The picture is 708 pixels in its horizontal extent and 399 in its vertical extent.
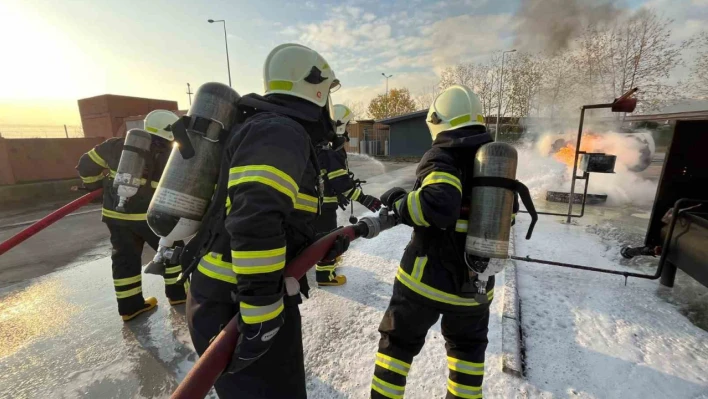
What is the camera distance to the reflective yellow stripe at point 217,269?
1.37 meters

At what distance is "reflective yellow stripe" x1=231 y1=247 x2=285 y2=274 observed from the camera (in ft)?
3.82

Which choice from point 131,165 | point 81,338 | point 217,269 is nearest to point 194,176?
point 217,269

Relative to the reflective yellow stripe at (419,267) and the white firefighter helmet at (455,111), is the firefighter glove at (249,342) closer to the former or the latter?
the reflective yellow stripe at (419,267)

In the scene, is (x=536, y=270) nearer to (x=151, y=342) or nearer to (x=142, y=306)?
(x=151, y=342)

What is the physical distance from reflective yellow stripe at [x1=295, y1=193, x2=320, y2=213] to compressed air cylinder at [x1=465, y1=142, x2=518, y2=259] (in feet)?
2.99

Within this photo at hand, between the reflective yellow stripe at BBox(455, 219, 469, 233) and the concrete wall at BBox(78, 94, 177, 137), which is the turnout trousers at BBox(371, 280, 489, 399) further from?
the concrete wall at BBox(78, 94, 177, 137)

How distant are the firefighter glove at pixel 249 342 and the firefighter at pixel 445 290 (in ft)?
3.04

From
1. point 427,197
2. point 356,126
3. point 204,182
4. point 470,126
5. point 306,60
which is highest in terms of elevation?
point 356,126

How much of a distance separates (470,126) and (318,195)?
1043 millimetres

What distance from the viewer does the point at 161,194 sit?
4.64ft

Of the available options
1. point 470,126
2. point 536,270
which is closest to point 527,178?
point 536,270

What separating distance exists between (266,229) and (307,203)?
452mm

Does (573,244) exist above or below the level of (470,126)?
below

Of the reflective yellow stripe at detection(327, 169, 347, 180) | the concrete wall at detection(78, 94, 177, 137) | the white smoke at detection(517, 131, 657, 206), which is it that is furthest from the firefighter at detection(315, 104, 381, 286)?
the concrete wall at detection(78, 94, 177, 137)
